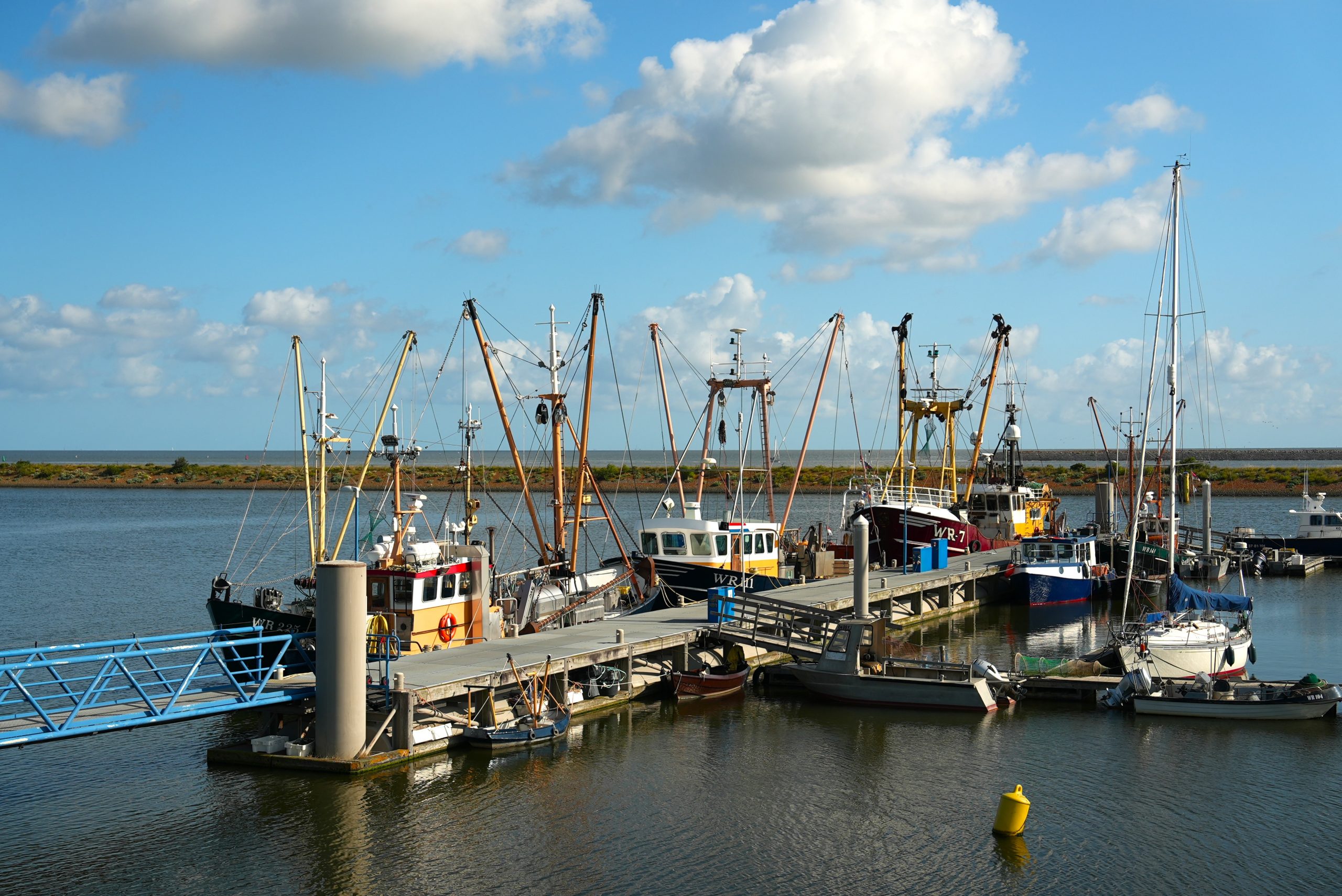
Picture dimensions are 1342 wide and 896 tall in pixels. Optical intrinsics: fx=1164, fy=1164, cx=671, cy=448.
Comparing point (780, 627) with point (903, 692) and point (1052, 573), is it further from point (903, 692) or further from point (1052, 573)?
point (1052, 573)

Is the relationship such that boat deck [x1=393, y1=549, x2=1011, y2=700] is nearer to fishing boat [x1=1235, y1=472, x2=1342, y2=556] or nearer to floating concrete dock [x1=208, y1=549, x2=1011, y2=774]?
floating concrete dock [x1=208, y1=549, x2=1011, y2=774]

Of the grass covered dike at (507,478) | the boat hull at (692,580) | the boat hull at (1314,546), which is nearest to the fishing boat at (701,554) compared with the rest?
the boat hull at (692,580)

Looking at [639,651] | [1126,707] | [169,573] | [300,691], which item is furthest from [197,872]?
[169,573]

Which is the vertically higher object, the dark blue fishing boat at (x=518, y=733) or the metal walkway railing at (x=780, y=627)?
the metal walkway railing at (x=780, y=627)

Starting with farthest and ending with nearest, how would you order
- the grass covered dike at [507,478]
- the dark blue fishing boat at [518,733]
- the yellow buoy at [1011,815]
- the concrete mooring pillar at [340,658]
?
the grass covered dike at [507,478] → the dark blue fishing boat at [518,733] → the concrete mooring pillar at [340,658] → the yellow buoy at [1011,815]

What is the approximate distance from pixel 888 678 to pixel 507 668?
922 centimetres

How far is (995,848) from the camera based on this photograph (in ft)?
59.3

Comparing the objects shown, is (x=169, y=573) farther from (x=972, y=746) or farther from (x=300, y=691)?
(x=972, y=746)

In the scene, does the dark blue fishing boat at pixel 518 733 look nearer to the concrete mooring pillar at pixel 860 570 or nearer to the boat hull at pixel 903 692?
the boat hull at pixel 903 692

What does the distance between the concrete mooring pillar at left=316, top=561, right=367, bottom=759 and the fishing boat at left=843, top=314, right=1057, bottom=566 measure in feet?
96.6

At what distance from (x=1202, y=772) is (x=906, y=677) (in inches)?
287

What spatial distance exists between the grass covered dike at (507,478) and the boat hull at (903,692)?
4235 inches

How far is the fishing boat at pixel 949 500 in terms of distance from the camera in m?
51.0

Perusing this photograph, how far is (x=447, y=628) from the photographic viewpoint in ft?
91.6
